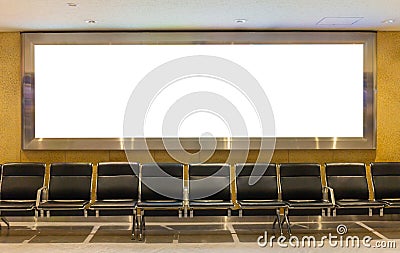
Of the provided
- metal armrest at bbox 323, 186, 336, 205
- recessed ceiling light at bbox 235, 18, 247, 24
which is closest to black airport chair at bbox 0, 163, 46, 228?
recessed ceiling light at bbox 235, 18, 247, 24

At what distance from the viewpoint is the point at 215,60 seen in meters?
6.88

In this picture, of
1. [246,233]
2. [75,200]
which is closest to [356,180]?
[246,233]

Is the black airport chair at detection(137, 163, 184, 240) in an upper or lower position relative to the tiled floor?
upper

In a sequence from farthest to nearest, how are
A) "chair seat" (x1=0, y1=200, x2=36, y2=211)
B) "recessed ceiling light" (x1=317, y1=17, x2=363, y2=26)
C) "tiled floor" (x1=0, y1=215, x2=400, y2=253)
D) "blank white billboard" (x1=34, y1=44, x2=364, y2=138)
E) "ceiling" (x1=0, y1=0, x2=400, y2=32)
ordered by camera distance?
"blank white billboard" (x1=34, y1=44, x2=364, y2=138)
"recessed ceiling light" (x1=317, y1=17, x2=363, y2=26)
"chair seat" (x1=0, y1=200, x2=36, y2=211)
"tiled floor" (x1=0, y1=215, x2=400, y2=253)
"ceiling" (x1=0, y1=0, x2=400, y2=32)

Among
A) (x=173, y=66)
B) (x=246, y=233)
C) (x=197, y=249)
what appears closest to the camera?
(x=197, y=249)

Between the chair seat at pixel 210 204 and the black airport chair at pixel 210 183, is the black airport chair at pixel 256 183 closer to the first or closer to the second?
the black airport chair at pixel 210 183

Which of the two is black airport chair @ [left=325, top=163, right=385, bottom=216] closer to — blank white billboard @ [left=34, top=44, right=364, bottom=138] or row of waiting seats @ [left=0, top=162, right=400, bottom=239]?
row of waiting seats @ [left=0, top=162, right=400, bottom=239]

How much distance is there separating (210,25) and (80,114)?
2.00 meters

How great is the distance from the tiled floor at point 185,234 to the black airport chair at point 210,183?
0.40 meters

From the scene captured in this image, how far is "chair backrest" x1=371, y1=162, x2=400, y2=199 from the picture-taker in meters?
6.52

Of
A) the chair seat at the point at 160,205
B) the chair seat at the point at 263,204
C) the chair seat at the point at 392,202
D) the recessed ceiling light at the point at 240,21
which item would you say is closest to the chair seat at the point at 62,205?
the chair seat at the point at 160,205

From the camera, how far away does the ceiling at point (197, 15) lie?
537 centimetres

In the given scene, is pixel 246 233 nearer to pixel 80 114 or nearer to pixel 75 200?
pixel 75 200

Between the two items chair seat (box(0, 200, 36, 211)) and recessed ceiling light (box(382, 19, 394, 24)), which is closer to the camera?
chair seat (box(0, 200, 36, 211))
